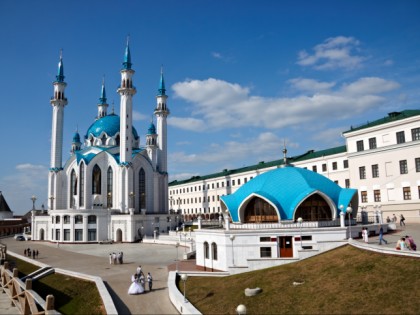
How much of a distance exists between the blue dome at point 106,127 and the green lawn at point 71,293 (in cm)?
4402

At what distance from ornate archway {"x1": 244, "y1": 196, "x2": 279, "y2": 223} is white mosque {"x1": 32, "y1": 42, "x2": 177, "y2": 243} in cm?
2537

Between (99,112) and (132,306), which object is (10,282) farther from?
(99,112)

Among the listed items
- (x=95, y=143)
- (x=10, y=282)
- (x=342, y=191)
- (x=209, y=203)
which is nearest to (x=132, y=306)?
(x=10, y=282)

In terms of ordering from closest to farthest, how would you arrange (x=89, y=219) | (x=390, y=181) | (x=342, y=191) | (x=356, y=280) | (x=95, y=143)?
(x=356, y=280) → (x=342, y=191) → (x=390, y=181) → (x=89, y=219) → (x=95, y=143)

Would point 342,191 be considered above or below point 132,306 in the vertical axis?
above

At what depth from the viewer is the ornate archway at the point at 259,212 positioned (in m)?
29.5

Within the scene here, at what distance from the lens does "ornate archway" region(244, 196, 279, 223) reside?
29.5 m

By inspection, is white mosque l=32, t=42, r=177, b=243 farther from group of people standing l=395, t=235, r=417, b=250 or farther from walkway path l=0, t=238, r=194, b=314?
group of people standing l=395, t=235, r=417, b=250

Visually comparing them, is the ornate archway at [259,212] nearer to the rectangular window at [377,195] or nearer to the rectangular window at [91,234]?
the rectangular window at [377,195]

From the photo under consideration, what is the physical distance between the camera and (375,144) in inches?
1796

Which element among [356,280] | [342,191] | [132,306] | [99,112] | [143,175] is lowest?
[132,306]

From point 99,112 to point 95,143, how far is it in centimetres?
1708

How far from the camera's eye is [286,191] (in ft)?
99.3

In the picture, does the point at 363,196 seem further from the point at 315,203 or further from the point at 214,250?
the point at 214,250
